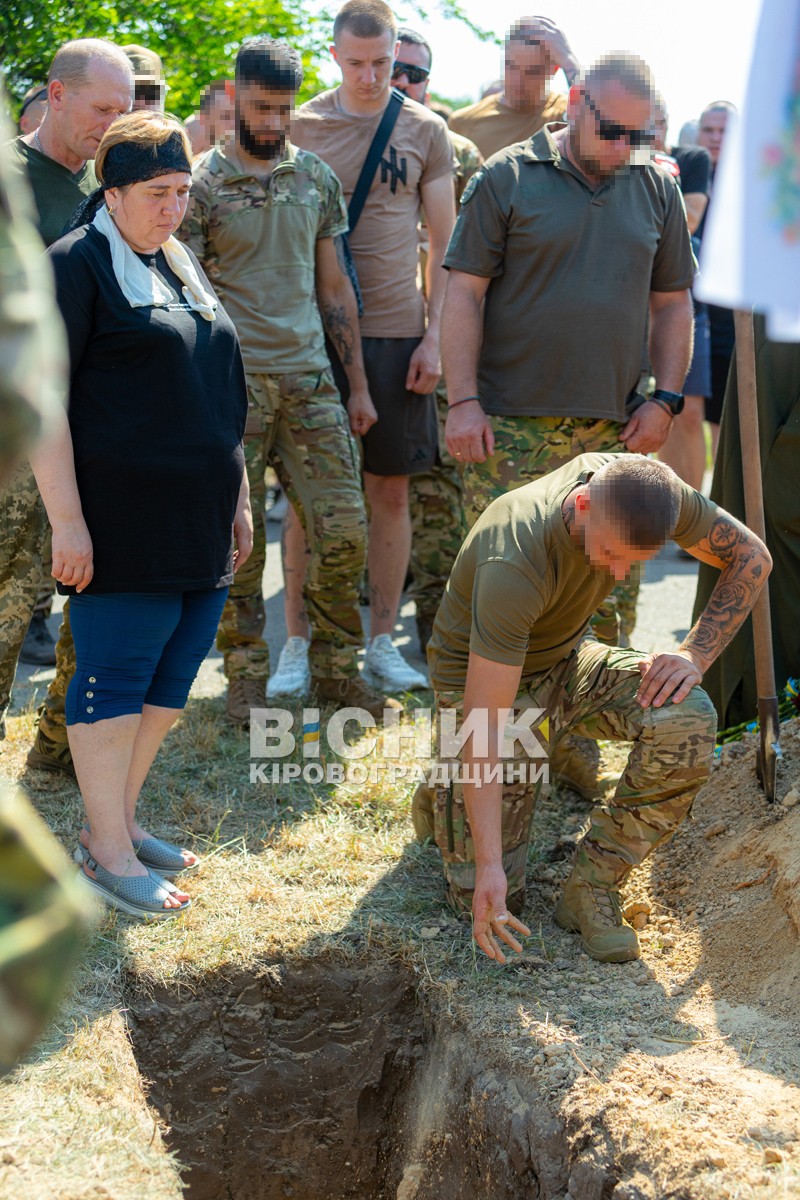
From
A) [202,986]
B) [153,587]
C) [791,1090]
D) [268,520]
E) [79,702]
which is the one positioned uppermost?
[153,587]

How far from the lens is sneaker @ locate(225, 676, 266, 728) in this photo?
487 centimetres

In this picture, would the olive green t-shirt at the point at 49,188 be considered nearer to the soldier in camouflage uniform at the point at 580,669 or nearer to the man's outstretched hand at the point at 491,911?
the soldier in camouflage uniform at the point at 580,669

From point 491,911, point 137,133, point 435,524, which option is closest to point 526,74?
point 435,524

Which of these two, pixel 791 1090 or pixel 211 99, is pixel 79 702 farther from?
pixel 211 99

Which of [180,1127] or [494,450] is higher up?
[494,450]

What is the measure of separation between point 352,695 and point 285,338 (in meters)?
1.40

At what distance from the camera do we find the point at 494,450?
4.19 m

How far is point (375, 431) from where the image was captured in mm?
5203

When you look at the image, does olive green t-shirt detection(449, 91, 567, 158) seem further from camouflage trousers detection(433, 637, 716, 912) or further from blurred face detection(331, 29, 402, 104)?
camouflage trousers detection(433, 637, 716, 912)

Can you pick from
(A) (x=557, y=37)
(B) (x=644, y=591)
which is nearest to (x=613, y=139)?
(A) (x=557, y=37)

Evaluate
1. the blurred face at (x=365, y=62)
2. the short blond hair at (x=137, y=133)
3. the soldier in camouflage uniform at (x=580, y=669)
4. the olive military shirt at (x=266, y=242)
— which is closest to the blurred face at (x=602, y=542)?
the soldier in camouflage uniform at (x=580, y=669)

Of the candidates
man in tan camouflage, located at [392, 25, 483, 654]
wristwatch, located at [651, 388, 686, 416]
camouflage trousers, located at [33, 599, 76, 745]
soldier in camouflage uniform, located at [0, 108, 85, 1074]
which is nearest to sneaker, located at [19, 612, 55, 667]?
camouflage trousers, located at [33, 599, 76, 745]

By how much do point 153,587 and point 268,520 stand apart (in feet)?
17.7

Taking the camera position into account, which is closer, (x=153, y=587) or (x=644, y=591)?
(x=153, y=587)
